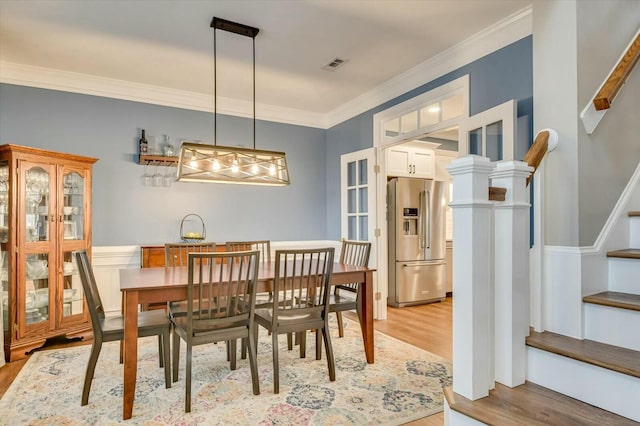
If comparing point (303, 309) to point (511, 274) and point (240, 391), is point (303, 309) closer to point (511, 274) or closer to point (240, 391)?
point (240, 391)

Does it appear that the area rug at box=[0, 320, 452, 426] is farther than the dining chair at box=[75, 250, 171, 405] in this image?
No

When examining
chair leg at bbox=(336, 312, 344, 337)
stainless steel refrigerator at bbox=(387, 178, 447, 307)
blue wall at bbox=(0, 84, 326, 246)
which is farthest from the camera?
stainless steel refrigerator at bbox=(387, 178, 447, 307)

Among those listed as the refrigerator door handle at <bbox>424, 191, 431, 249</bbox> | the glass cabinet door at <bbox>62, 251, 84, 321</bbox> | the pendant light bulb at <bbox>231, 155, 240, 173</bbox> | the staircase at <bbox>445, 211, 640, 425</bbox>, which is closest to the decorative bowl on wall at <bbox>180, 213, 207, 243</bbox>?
the glass cabinet door at <bbox>62, 251, 84, 321</bbox>

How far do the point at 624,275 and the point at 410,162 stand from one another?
3.93 meters

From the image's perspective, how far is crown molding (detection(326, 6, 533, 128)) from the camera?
288cm

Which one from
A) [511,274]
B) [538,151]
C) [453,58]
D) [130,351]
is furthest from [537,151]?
[130,351]

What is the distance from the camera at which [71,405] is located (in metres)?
2.32

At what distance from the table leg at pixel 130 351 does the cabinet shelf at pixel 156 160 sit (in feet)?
7.42

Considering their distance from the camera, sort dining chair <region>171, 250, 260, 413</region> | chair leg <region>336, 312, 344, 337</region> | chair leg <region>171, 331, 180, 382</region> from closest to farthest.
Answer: dining chair <region>171, 250, 260, 413</region>, chair leg <region>171, 331, 180, 382</region>, chair leg <region>336, 312, 344, 337</region>

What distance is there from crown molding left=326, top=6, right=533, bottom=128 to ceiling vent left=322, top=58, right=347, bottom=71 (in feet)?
2.33

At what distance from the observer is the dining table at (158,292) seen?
7.24 feet

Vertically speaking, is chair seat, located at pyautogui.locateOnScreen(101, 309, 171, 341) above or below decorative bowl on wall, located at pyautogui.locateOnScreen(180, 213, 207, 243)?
below

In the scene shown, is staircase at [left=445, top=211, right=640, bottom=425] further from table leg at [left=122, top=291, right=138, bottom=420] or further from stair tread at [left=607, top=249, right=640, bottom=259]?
table leg at [left=122, top=291, right=138, bottom=420]

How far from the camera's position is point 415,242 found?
5.32 m
